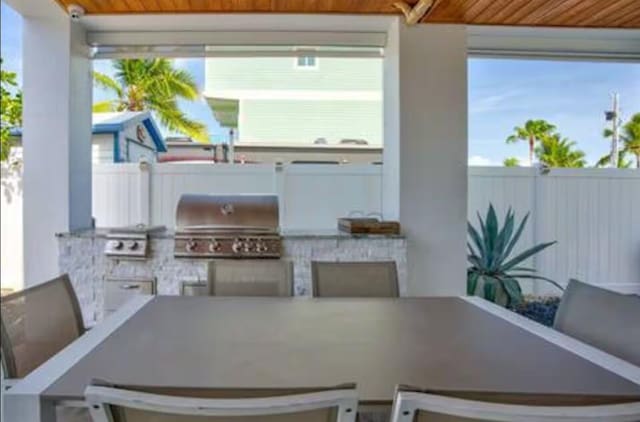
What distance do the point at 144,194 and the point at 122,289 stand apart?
3.33 feet

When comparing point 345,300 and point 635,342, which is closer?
point 635,342

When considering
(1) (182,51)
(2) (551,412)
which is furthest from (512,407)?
(1) (182,51)

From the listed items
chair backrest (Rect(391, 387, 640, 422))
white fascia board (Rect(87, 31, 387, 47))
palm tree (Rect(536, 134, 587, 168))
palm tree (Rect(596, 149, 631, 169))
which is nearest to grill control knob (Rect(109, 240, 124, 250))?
white fascia board (Rect(87, 31, 387, 47))

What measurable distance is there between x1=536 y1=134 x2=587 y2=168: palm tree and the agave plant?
187 centimetres

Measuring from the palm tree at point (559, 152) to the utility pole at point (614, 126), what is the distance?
37 cm

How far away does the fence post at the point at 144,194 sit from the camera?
429 centimetres

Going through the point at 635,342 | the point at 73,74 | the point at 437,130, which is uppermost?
the point at 73,74

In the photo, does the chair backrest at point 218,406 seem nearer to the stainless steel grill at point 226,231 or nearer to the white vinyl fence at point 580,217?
the stainless steel grill at point 226,231

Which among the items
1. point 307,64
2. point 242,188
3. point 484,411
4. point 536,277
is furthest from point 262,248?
point 307,64

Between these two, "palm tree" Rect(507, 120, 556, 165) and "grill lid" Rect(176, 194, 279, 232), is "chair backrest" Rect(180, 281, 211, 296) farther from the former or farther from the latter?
"palm tree" Rect(507, 120, 556, 165)

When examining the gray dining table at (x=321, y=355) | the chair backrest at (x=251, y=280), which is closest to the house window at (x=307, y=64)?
the chair backrest at (x=251, y=280)

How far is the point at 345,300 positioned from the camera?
2.24 meters

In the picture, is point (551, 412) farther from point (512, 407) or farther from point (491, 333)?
point (491, 333)

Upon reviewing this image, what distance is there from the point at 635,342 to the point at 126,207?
12.8ft
